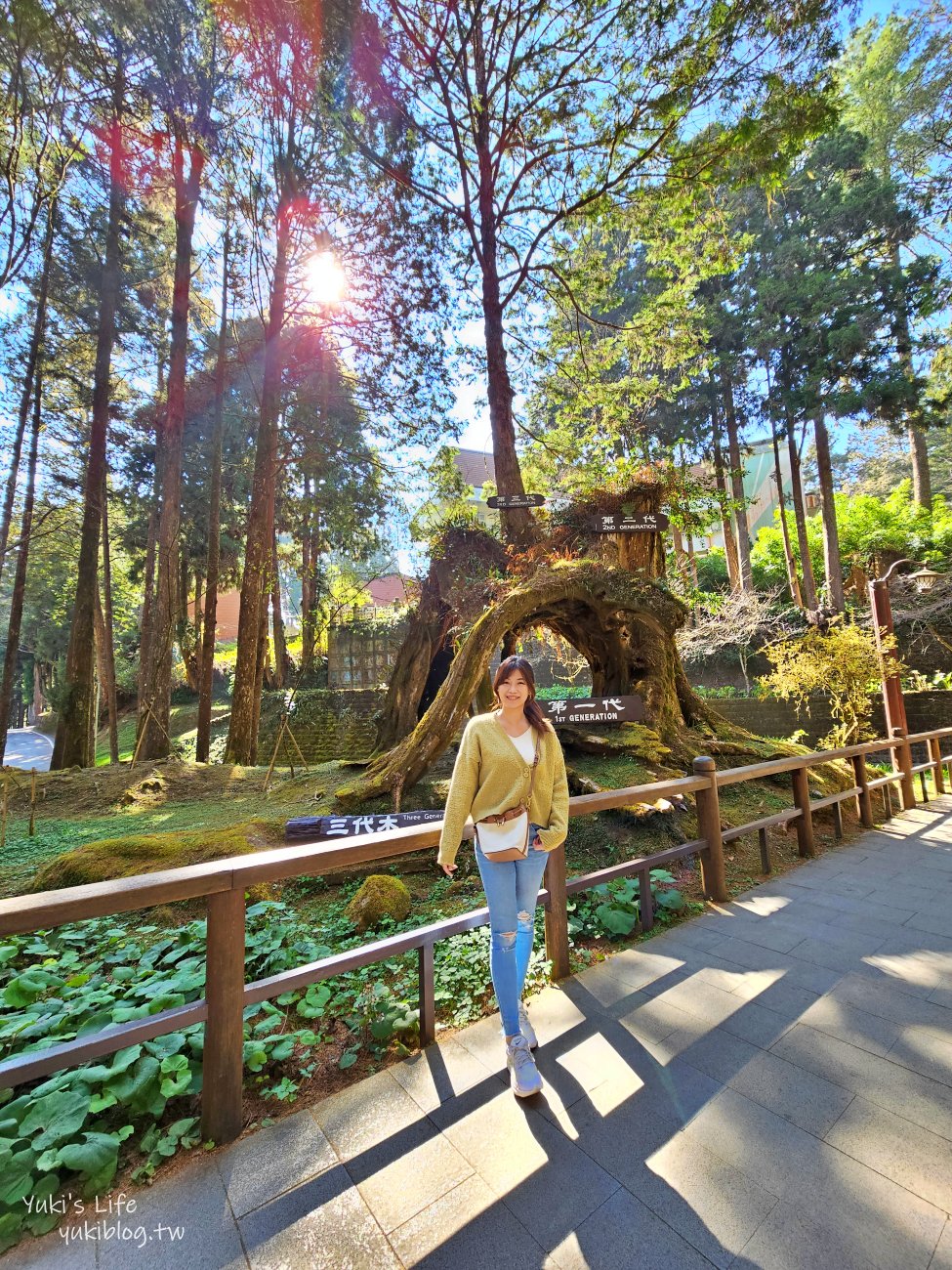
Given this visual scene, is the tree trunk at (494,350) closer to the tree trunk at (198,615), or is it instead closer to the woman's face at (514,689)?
the woman's face at (514,689)

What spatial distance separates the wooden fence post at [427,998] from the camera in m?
2.15

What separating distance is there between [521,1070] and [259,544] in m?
9.74

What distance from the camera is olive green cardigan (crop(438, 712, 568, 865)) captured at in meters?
1.92

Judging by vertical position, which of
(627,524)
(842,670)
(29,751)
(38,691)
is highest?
(627,524)

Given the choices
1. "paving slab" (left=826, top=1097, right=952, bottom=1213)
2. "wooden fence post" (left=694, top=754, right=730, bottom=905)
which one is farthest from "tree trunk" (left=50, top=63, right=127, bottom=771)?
"paving slab" (left=826, top=1097, right=952, bottom=1213)

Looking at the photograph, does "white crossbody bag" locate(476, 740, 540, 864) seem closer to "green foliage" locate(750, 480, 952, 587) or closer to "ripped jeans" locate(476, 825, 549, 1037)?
"ripped jeans" locate(476, 825, 549, 1037)

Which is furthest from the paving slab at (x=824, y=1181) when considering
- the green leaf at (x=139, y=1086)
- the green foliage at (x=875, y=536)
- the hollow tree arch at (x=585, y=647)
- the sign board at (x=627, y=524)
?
the green foliage at (x=875, y=536)

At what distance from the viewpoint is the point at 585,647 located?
24.6 ft

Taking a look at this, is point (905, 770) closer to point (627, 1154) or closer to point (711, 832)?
point (711, 832)

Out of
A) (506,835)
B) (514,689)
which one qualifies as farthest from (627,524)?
(506,835)

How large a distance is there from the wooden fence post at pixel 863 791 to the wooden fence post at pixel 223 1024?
19.2 feet

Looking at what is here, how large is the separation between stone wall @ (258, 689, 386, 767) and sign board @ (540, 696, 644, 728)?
8772 mm

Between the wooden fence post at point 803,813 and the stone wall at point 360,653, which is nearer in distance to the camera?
the wooden fence post at point 803,813

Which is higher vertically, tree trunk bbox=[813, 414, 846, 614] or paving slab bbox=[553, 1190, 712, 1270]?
tree trunk bbox=[813, 414, 846, 614]
